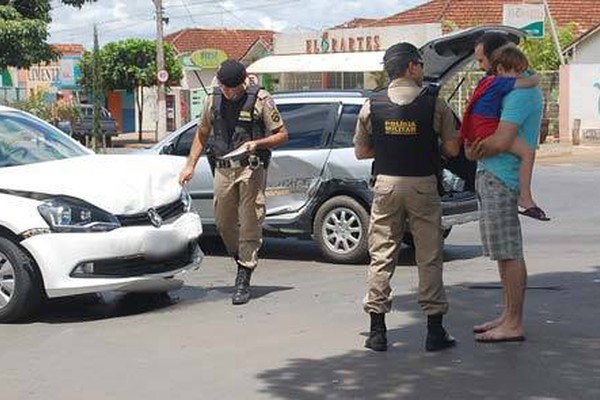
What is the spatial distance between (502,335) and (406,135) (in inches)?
54.1

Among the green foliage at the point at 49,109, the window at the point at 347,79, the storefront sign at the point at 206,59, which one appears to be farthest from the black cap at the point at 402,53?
the storefront sign at the point at 206,59

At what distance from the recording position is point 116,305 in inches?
323

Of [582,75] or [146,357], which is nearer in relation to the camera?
[146,357]

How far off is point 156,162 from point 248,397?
3164 millimetres

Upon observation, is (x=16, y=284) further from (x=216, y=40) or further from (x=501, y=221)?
(x=216, y=40)

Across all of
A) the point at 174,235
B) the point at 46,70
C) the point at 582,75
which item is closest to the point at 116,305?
the point at 174,235

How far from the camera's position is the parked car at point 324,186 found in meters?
9.98

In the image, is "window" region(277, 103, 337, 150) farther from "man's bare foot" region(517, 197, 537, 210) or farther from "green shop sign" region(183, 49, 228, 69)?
"green shop sign" region(183, 49, 228, 69)

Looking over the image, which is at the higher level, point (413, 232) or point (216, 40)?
point (216, 40)

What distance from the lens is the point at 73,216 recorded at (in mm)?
7332

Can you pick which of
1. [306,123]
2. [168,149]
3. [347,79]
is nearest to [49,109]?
[347,79]

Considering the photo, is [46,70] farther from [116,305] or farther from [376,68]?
[116,305]

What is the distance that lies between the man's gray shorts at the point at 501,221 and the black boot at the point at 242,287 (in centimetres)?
237

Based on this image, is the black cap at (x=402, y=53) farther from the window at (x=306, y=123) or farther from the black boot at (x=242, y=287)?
the window at (x=306, y=123)
